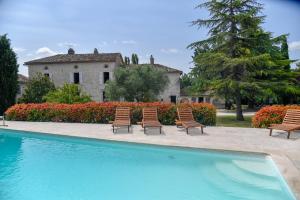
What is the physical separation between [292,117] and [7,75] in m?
25.7

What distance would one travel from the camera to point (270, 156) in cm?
827

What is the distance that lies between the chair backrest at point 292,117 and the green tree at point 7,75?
24969mm

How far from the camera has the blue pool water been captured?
6.40 meters

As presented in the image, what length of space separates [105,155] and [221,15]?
15827 mm

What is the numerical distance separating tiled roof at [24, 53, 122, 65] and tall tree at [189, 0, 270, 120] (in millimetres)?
16159

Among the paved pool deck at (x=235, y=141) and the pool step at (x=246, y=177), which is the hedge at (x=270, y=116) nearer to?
the paved pool deck at (x=235, y=141)

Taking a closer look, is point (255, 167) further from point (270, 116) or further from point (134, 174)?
point (270, 116)

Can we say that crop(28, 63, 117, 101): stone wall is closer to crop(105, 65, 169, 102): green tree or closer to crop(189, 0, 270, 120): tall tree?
crop(105, 65, 169, 102): green tree

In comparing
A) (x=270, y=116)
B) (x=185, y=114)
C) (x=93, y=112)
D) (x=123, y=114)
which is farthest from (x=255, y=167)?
(x=93, y=112)

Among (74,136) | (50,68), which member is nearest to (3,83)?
(50,68)

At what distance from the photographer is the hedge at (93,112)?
1570cm

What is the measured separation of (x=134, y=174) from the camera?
25.8ft

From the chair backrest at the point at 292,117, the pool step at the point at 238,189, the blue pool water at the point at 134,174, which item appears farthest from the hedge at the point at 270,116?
the pool step at the point at 238,189

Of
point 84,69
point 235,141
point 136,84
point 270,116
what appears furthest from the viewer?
point 84,69
